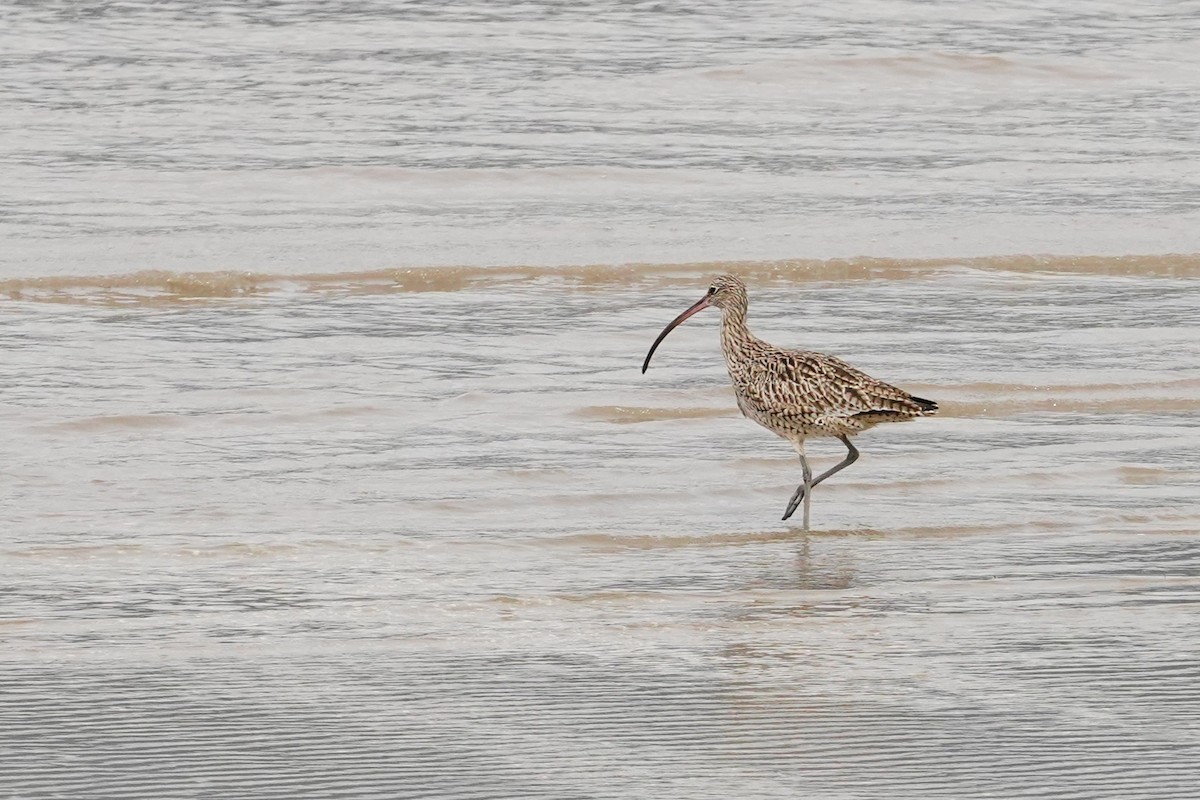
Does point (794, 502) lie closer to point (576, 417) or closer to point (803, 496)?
point (803, 496)

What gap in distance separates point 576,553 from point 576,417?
250 centimetres

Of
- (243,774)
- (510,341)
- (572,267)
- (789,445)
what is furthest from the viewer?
(572,267)

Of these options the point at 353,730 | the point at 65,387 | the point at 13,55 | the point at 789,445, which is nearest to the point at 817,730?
the point at 353,730

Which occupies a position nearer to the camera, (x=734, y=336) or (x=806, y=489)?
(x=806, y=489)

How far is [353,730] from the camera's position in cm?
580

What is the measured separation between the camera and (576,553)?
817cm

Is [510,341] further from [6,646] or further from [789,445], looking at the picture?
[6,646]

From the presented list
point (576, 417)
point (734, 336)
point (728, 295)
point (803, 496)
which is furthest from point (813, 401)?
point (576, 417)

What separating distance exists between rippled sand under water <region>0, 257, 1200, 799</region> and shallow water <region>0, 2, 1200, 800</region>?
26 millimetres

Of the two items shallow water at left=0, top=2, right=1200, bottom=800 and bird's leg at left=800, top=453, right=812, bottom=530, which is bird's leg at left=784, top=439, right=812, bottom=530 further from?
shallow water at left=0, top=2, right=1200, bottom=800

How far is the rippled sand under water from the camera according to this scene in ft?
18.6

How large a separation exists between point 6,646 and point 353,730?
4.53 feet

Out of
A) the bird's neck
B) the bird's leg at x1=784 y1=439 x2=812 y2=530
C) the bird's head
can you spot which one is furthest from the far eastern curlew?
the bird's head

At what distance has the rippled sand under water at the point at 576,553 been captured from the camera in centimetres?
568
